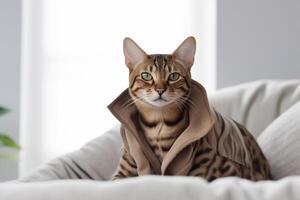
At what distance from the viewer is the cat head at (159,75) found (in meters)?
0.84

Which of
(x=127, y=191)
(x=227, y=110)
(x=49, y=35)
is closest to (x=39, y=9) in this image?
(x=49, y=35)

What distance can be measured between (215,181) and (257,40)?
1466 millimetres

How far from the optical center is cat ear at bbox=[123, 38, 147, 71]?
88cm

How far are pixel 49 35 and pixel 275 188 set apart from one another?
1973 millimetres

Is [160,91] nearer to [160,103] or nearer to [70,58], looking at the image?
[160,103]

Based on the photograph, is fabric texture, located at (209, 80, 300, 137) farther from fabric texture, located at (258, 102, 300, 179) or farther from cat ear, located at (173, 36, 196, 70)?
cat ear, located at (173, 36, 196, 70)

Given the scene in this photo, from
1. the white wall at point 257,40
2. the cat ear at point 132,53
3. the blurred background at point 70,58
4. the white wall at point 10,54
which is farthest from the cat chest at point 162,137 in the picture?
the white wall at point 10,54

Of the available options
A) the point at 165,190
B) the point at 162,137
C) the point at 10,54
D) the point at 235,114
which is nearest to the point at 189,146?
the point at 162,137

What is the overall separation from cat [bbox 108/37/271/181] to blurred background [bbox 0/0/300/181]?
139cm

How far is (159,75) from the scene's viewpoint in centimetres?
85

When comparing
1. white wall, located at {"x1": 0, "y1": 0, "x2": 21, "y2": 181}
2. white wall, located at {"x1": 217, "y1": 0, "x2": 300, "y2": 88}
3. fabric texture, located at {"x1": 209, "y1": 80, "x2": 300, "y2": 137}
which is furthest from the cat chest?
white wall, located at {"x1": 0, "y1": 0, "x2": 21, "y2": 181}

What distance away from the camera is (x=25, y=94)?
2.40 metres

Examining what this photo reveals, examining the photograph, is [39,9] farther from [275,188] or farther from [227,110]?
[275,188]

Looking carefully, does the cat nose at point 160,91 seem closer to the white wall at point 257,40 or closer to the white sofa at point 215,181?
the white sofa at point 215,181
